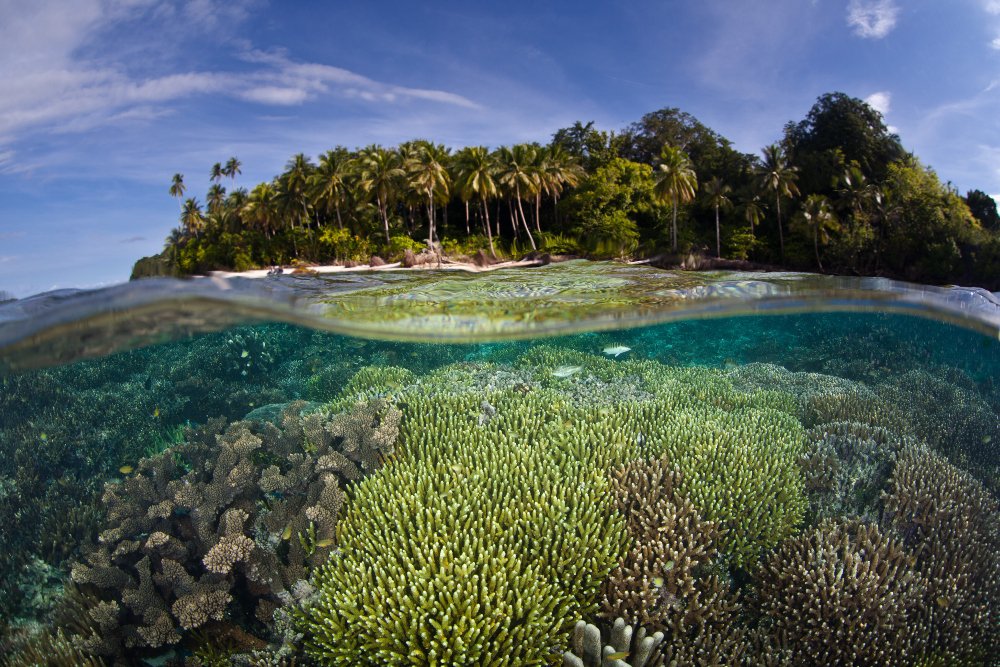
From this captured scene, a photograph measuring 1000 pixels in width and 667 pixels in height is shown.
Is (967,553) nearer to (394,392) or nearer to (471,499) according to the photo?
(471,499)

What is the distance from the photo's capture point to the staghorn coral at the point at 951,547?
516 cm

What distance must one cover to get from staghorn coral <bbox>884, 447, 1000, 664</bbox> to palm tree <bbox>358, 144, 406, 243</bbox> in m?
50.2

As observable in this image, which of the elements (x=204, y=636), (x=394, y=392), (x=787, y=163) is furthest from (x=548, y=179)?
(x=204, y=636)

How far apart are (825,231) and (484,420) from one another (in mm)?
46051

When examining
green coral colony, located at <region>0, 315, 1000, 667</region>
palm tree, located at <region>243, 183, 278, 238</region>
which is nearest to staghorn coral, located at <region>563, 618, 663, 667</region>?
green coral colony, located at <region>0, 315, 1000, 667</region>

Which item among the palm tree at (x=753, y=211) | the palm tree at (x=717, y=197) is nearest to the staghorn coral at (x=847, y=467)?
the palm tree at (x=753, y=211)

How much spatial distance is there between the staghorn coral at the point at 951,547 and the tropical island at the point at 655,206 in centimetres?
3992

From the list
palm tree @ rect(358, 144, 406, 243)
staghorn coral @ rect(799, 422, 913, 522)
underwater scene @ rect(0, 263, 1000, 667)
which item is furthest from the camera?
palm tree @ rect(358, 144, 406, 243)

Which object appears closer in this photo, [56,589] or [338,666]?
[338,666]

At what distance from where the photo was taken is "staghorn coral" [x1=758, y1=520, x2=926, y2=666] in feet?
15.5

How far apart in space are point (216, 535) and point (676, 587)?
4.32 meters

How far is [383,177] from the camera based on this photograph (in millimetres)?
51938

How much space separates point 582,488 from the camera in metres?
5.26

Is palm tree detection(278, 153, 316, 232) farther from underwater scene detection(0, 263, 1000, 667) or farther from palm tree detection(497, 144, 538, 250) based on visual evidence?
underwater scene detection(0, 263, 1000, 667)
